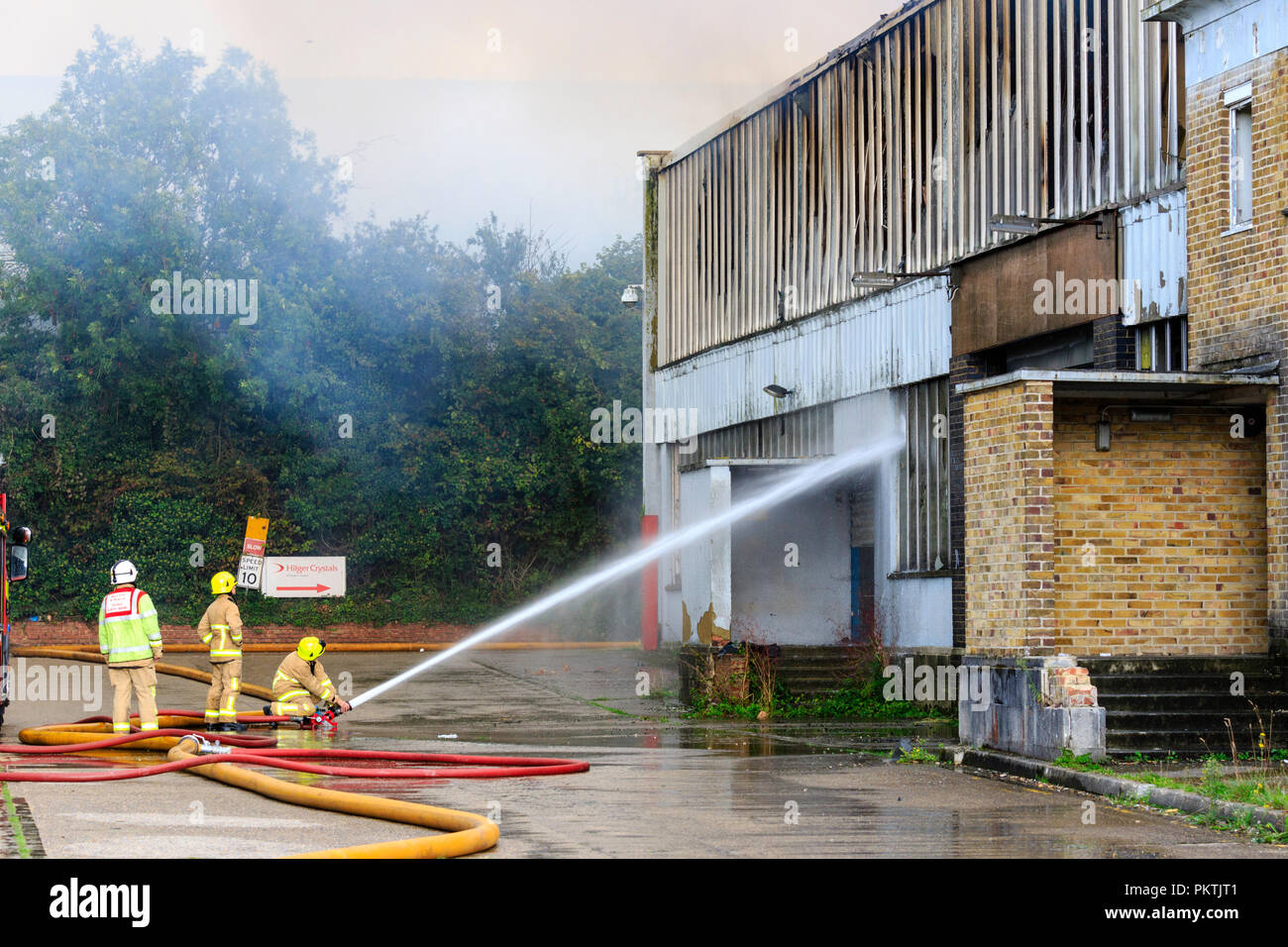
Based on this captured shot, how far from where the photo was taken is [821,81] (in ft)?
77.6

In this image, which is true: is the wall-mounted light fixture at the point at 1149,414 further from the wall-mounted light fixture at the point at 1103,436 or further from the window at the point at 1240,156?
the window at the point at 1240,156

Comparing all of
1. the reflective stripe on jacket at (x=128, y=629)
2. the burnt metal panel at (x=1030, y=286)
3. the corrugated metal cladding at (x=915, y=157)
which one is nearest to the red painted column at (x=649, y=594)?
the corrugated metal cladding at (x=915, y=157)

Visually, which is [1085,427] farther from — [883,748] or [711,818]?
[711,818]

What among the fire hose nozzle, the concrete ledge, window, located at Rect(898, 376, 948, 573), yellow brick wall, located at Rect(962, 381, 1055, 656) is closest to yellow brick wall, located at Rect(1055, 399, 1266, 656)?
yellow brick wall, located at Rect(962, 381, 1055, 656)

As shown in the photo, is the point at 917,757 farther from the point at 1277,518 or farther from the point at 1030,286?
the point at 1030,286

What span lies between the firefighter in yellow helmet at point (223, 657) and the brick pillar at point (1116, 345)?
383 inches

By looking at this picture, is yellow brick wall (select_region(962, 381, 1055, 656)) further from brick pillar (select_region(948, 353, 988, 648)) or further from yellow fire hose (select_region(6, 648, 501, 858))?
yellow fire hose (select_region(6, 648, 501, 858))

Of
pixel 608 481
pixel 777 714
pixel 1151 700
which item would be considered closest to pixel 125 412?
pixel 608 481

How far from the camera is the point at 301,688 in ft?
54.2

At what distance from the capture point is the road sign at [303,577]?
3641cm

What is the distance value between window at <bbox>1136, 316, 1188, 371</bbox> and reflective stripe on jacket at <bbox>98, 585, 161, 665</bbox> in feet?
34.4

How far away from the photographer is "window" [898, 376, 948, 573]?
19.7 metres

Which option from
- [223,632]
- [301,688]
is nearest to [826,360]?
[301,688]

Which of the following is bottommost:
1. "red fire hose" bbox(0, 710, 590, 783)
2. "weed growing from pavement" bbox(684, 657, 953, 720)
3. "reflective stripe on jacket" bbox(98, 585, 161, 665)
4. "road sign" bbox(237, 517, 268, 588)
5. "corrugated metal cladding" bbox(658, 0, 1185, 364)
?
"weed growing from pavement" bbox(684, 657, 953, 720)
